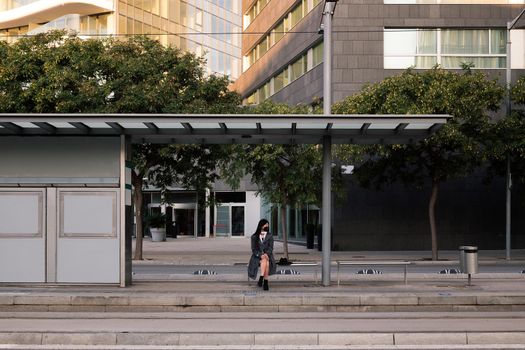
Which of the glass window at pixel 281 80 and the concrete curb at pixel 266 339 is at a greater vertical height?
the glass window at pixel 281 80

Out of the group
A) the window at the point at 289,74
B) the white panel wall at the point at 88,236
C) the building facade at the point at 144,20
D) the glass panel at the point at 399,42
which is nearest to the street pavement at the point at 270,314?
the white panel wall at the point at 88,236

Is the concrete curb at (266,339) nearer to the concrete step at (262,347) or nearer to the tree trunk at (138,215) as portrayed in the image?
the concrete step at (262,347)

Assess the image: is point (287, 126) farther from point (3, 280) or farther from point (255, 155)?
point (255, 155)

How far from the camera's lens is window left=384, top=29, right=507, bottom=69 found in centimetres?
3259

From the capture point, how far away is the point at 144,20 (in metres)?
51.4

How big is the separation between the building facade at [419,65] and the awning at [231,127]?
55.9 ft

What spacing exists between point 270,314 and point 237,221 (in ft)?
126

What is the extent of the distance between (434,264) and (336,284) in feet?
36.5

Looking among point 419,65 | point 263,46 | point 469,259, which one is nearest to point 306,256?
point 419,65

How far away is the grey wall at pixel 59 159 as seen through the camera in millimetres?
14578

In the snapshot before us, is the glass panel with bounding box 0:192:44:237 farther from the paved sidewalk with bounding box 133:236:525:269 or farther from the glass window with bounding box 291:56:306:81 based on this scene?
the glass window with bounding box 291:56:306:81

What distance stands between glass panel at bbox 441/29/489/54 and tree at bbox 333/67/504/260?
6.04 meters

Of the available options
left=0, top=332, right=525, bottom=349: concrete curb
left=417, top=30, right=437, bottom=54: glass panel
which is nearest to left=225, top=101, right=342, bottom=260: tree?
left=417, top=30, right=437, bottom=54: glass panel

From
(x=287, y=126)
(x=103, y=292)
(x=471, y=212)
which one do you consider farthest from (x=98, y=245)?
(x=471, y=212)
